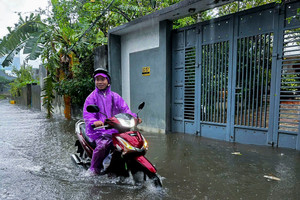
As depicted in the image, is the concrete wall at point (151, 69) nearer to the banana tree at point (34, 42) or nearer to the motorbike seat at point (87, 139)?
the banana tree at point (34, 42)

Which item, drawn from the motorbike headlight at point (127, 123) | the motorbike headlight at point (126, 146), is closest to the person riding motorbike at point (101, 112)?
the motorbike headlight at point (127, 123)

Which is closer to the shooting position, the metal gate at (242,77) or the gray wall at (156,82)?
the metal gate at (242,77)

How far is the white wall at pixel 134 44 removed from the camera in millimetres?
6637

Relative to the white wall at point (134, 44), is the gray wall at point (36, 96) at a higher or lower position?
lower

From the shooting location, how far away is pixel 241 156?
4.20 m

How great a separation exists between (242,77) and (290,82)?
0.96 meters

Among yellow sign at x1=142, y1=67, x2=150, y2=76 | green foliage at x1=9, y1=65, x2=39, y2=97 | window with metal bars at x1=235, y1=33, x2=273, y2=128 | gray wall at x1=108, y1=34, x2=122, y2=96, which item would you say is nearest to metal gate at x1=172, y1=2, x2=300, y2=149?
window with metal bars at x1=235, y1=33, x2=273, y2=128

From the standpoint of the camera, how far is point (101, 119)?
3.33 m

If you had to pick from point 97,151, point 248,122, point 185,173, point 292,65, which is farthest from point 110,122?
point 292,65

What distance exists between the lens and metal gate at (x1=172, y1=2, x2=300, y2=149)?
4383mm

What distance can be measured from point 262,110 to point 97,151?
3710mm

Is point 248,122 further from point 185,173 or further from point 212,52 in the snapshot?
point 185,173

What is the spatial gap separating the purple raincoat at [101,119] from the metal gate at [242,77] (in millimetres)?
2899

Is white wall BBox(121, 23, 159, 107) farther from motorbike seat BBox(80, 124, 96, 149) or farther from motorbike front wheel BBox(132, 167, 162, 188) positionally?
motorbike front wheel BBox(132, 167, 162, 188)
